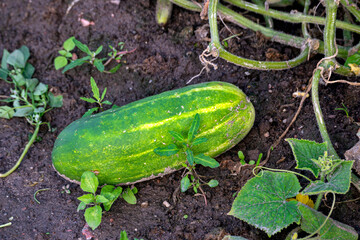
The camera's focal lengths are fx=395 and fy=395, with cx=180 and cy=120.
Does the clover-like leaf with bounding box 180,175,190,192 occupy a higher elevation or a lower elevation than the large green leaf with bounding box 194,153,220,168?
lower

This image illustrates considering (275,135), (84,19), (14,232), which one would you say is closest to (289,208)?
(275,135)

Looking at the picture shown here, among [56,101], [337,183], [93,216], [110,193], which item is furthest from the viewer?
[56,101]

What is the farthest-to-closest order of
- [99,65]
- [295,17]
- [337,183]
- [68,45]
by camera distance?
1. [68,45]
2. [99,65]
3. [295,17]
4. [337,183]

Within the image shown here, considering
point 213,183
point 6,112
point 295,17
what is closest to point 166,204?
point 213,183

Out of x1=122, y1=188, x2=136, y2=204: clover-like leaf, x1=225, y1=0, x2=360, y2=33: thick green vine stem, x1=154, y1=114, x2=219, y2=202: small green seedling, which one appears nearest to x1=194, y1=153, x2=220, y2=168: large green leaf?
x1=154, y1=114, x2=219, y2=202: small green seedling

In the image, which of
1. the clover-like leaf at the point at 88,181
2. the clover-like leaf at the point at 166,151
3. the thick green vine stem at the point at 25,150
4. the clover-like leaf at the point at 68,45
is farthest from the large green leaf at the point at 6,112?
the clover-like leaf at the point at 166,151

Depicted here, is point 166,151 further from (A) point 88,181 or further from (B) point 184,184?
(A) point 88,181

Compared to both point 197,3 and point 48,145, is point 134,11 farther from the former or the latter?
point 48,145

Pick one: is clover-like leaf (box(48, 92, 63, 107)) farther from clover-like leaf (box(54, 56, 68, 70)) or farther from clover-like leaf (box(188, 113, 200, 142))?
clover-like leaf (box(188, 113, 200, 142))
